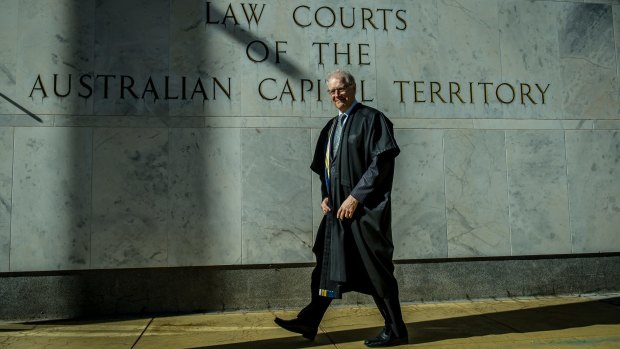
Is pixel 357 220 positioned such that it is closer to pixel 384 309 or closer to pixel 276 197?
pixel 384 309

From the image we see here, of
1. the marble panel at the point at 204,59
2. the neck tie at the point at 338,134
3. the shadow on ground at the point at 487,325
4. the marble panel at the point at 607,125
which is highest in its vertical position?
the marble panel at the point at 204,59

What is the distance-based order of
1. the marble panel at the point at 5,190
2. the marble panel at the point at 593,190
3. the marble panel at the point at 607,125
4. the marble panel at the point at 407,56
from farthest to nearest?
the marble panel at the point at 607,125
the marble panel at the point at 593,190
the marble panel at the point at 407,56
the marble panel at the point at 5,190

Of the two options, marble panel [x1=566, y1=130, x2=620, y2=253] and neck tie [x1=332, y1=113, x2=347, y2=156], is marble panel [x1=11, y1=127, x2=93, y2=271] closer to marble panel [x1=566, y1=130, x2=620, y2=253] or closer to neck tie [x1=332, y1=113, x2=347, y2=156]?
neck tie [x1=332, y1=113, x2=347, y2=156]

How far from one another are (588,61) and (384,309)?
4216 millimetres

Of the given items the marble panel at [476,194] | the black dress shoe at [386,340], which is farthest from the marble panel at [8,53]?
the marble panel at [476,194]

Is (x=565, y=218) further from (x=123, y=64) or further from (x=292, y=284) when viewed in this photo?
(x=123, y=64)

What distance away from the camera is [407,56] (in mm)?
6062

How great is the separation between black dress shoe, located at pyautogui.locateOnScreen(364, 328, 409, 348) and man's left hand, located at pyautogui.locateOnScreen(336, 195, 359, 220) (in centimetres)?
89

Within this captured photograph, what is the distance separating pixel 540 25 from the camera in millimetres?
6277

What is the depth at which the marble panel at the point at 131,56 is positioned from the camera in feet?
18.3

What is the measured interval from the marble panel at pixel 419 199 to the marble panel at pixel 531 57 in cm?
109

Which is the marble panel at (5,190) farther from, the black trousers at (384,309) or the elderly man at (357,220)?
the black trousers at (384,309)

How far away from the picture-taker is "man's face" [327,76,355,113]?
13.3ft

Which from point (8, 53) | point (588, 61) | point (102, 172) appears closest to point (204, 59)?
point (102, 172)
